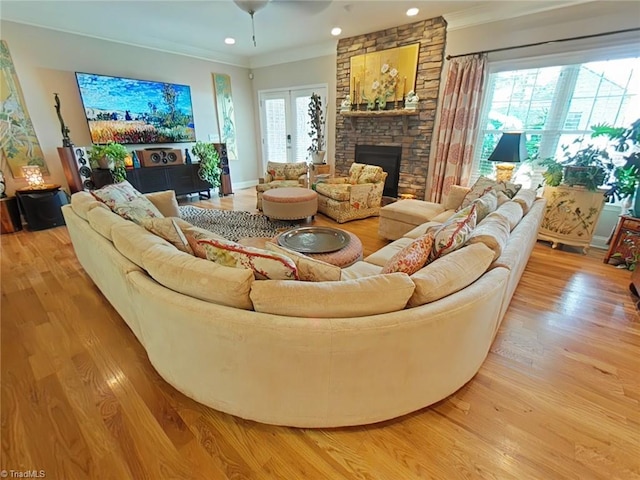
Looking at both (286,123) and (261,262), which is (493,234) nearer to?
(261,262)

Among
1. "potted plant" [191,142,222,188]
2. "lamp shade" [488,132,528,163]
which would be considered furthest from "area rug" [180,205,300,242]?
"lamp shade" [488,132,528,163]

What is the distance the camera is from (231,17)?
3805 millimetres

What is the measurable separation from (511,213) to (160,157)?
526cm

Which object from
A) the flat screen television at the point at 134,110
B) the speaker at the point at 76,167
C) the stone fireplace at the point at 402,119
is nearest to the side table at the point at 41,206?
the speaker at the point at 76,167

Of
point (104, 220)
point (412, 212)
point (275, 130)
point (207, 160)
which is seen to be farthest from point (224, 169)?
point (104, 220)

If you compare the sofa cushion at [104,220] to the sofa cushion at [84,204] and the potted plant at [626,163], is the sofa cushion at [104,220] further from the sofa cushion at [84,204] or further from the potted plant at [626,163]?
the potted plant at [626,163]

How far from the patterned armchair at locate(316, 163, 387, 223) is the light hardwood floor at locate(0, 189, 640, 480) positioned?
2.47 metres

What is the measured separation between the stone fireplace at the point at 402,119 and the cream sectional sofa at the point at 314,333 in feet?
11.4

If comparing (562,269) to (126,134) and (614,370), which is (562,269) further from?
(126,134)

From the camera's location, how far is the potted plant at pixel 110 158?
423cm

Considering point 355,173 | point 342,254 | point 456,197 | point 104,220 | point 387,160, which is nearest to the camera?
point 104,220

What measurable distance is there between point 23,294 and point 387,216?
11.2 feet

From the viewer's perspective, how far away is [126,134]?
4.71 meters

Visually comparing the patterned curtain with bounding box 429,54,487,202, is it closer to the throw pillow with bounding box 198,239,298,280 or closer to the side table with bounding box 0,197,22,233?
the throw pillow with bounding box 198,239,298,280
